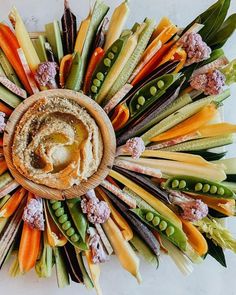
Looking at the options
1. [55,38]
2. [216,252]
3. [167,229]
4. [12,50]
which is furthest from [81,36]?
[216,252]

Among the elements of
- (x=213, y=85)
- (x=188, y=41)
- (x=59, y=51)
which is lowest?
(x=213, y=85)

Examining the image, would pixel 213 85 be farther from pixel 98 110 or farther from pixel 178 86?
pixel 98 110

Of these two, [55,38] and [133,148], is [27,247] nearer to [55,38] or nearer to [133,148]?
[133,148]

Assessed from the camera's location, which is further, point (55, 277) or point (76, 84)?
point (55, 277)

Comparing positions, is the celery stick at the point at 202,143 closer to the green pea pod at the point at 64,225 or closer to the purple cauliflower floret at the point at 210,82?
the purple cauliflower floret at the point at 210,82

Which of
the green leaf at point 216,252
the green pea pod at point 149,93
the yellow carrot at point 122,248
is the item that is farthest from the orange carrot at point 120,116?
the green leaf at point 216,252

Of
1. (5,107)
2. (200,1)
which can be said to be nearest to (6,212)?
(5,107)
